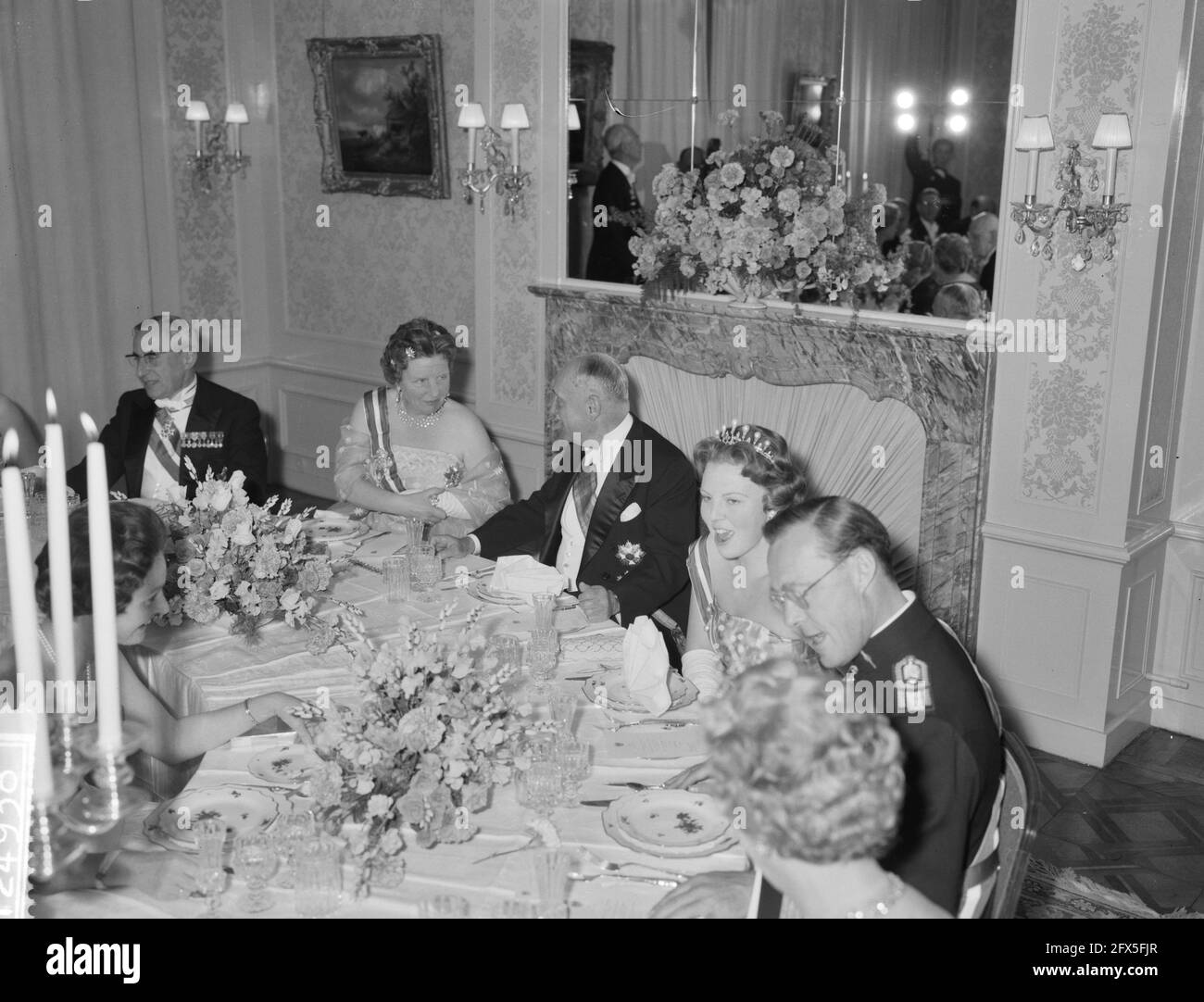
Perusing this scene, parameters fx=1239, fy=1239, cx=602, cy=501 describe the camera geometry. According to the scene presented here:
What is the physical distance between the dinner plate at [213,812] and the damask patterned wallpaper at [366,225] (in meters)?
4.79

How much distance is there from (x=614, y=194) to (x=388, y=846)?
14.6 ft

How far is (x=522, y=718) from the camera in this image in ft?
8.80

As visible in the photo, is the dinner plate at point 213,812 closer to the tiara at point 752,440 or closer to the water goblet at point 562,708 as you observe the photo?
the water goblet at point 562,708

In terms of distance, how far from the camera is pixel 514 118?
591 centimetres

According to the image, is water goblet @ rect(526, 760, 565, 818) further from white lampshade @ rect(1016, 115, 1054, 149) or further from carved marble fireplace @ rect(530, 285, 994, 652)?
white lampshade @ rect(1016, 115, 1054, 149)

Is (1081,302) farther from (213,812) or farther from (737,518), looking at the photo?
(213,812)

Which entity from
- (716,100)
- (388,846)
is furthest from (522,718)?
(716,100)

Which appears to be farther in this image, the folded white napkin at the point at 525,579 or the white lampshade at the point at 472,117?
the white lampshade at the point at 472,117

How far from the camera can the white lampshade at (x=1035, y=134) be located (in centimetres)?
432

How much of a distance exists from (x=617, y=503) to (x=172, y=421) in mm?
1972

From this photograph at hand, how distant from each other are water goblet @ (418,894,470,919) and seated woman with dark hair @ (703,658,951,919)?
0.59 metres

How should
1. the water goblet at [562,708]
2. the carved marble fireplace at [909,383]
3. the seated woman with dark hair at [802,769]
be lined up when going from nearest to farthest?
the seated woman with dark hair at [802,769] < the water goblet at [562,708] < the carved marble fireplace at [909,383]

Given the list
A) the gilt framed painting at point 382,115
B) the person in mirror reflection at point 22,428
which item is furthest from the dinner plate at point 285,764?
the gilt framed painting at point 382,115

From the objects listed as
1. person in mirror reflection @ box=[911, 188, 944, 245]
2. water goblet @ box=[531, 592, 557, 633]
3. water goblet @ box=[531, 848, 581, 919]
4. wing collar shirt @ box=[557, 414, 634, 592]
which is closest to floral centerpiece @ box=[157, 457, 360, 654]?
water goblet @ box=[531, 592, 557, 633]
